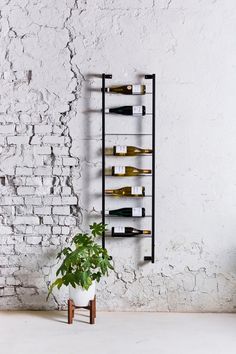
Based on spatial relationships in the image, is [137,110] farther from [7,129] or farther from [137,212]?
[7,129]

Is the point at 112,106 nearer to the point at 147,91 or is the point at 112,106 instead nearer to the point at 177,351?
the point at 147,91

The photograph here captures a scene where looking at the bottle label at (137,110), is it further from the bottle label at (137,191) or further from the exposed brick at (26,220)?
the exposed brick at (26,220)

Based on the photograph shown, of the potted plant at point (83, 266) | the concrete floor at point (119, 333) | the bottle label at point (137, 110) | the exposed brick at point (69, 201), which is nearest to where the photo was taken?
the concrete floor at point (119, 333)

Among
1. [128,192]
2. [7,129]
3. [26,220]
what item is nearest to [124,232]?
[128,192]

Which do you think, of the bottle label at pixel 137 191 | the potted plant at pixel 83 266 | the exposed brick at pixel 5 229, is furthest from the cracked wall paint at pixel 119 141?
the potted plant at pixel 83 266

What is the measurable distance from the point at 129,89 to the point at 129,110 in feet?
0.46

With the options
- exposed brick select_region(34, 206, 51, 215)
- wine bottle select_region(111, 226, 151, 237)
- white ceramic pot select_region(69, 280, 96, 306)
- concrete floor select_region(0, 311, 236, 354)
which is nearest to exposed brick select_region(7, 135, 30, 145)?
exposed brick select_region(34, 206, 51, 215)

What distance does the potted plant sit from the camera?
128 inches

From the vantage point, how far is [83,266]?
325cm

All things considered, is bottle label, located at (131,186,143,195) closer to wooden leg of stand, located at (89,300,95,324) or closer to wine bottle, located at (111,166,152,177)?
wine bottle, located at (111,166,152,177)

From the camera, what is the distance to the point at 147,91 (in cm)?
357

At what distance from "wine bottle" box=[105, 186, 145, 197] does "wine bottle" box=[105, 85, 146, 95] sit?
639mm

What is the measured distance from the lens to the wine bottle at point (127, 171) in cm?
353

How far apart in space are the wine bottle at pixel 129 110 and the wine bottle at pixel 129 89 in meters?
0.10
